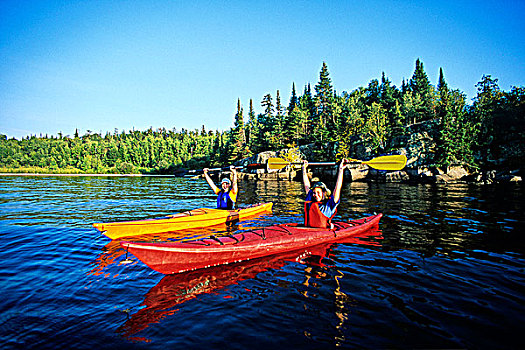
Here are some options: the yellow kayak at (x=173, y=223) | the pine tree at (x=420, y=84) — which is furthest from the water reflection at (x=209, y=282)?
the pine tree at (x=420, y=84)

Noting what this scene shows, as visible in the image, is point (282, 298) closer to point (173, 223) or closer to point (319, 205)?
point (319, 205)

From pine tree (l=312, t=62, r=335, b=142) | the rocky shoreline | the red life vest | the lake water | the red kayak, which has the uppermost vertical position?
pine tree (l=312, t=62, r=335, b=142)

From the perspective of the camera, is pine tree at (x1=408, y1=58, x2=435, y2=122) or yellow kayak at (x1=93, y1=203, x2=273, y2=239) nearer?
yellow kayak at (x1=93, y1=203, x2=273, y2=239)

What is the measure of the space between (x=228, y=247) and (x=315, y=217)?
3021 millimetres

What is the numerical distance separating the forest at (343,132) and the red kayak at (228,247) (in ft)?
118

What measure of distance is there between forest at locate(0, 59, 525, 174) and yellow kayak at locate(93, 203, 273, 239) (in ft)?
117

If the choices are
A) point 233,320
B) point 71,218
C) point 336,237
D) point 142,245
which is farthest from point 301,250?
point 71,218

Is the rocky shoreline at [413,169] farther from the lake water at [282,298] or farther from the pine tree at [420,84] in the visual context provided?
the lake water at [282,298]

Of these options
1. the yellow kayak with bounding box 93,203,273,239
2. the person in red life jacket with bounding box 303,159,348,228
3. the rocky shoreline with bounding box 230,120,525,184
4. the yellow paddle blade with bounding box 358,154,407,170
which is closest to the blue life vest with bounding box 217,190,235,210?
the yellow kayak with bounding box 93,203,273,239

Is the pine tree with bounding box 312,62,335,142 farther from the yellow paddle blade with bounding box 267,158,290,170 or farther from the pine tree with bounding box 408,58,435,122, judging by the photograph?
the yellow paddle blade with bounding box 267,158,290,170

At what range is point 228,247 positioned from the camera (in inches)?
234

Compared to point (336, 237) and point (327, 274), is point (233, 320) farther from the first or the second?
point (336, 237)

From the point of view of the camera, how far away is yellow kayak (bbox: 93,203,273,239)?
26.4 feet

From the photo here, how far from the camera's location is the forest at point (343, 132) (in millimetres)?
36062
